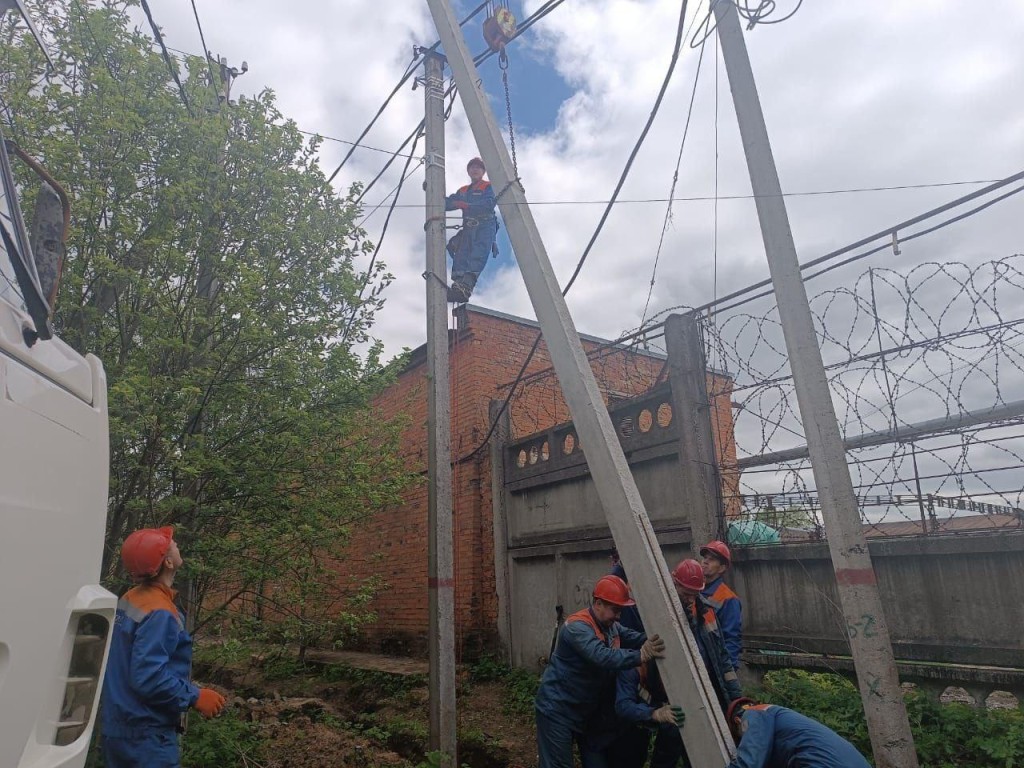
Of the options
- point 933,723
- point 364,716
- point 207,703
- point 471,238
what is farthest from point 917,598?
point 364,716

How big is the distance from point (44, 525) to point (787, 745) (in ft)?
9.58

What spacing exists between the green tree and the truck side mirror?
1.54m

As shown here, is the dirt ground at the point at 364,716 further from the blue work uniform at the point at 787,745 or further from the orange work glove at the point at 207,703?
the blue work uniform at the point at 787,745

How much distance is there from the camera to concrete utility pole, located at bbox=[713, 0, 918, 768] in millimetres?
3342

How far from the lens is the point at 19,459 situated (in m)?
1.89

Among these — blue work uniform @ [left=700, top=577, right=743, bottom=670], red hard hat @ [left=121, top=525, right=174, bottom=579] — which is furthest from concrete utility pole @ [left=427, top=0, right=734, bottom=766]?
red hard hat @ [left=121, top=525, right=174, bottom=579]

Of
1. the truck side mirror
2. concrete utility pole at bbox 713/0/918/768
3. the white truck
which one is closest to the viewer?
the white truck

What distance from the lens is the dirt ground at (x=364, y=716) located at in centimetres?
612

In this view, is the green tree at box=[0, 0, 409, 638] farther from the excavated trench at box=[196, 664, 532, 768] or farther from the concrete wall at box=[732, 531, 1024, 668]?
the concrete wall at box=[732, 531, 1024, 668]

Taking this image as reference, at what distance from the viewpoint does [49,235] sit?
275 cm

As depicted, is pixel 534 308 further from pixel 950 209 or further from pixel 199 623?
pixel 199 623

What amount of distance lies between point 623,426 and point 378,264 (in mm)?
2882

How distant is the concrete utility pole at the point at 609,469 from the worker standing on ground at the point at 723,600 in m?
1.47

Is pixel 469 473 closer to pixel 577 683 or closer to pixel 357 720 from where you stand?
pixel 357 720
